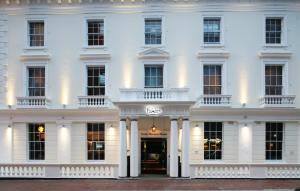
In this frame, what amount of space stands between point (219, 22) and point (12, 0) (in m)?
13.4

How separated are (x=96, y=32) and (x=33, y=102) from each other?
19.8ft

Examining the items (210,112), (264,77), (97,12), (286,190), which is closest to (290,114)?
(264,77)

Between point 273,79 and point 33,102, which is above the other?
point 273,79

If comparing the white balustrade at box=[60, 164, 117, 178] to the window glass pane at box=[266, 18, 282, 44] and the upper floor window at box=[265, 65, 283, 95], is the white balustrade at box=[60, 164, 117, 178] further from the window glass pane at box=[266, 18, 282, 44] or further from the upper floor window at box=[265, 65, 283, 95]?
the window glass pane at box=[266, 18, 282, 44]

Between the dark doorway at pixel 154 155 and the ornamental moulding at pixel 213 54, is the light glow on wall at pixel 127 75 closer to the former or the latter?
the dark doorway at pixel 154 155

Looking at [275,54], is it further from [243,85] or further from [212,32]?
[212,32]

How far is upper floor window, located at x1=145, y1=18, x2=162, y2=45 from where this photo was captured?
23984 millimetres

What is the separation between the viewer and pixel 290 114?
23.3 metres

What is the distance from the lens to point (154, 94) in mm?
22391

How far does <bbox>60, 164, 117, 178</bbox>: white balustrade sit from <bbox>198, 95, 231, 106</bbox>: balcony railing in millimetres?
6727

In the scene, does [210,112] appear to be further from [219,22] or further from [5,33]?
[5,33]

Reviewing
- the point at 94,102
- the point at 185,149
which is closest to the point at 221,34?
the point at 185,149

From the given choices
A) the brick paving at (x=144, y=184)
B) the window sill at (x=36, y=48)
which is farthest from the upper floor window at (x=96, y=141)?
the window sill at (x=36, y=48)

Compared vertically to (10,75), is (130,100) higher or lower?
lower
